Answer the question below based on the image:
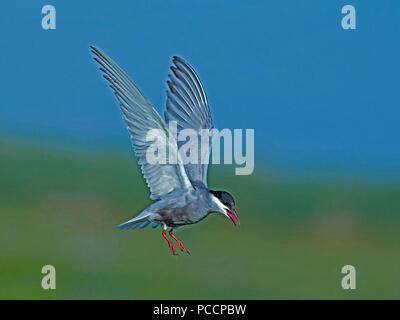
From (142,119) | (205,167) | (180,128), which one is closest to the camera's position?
(142,119)

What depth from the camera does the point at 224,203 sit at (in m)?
2.75

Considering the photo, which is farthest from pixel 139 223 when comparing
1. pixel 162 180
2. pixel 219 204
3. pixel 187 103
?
pixel 187 103

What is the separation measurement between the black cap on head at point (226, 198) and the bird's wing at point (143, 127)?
14 centimetres

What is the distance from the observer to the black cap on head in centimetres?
274

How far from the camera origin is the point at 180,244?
2.82 metres

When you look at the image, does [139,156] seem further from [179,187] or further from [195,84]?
[195,84]

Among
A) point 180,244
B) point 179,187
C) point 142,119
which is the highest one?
point 142,119

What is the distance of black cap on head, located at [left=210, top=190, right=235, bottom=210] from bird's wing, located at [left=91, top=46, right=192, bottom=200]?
0.47ft

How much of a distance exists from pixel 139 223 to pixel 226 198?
45 centimetres

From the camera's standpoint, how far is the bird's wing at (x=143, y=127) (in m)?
2.72

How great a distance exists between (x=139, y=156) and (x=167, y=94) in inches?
18.0

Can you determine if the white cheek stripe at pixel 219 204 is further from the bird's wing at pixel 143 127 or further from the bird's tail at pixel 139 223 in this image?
the bird's tail at pixel 139 223

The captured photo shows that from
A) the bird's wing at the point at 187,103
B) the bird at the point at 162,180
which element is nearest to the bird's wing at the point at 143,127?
the bird at the point at 162,180

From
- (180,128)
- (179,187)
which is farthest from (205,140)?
(179,187)
